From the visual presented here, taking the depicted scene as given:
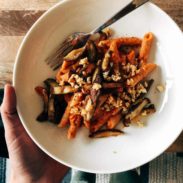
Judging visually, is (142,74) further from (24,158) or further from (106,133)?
(24,158)

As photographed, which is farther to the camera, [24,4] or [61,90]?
[24,4]

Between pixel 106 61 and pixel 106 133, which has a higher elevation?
pixel 106 61

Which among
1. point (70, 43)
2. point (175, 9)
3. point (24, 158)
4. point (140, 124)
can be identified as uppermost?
point (175, 9)

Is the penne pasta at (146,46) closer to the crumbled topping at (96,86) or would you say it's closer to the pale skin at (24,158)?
the crumbled topping at (96,86)

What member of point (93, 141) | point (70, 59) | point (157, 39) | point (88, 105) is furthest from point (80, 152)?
point (157, 39)

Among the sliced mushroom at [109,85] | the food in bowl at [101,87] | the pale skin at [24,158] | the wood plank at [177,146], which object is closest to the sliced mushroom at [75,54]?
the food in bowl at [101,87]

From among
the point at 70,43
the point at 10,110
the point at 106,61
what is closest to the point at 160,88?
the point at 106,61
